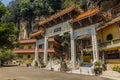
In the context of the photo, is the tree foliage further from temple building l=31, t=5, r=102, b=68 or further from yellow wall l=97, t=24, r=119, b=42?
yellow wall l=97, t=24, r=119, b=42

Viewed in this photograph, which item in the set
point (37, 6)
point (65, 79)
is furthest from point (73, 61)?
point (37, 6)

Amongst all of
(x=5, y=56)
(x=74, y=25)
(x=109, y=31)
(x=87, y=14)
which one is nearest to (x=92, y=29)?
(x=87, y=14)

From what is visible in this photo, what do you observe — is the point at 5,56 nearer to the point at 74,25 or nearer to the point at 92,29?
the point at 74,25

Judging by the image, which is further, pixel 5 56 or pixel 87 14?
pixel 5 56

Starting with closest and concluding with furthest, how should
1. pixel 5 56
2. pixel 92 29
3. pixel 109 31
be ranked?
pixel 92 29 → pixel 109 31 → pixel 5 56

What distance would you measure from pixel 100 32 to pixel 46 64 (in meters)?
12.4

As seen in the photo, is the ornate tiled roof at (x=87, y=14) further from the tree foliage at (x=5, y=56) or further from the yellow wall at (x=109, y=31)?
the tree foliage at (x=5, y=56)

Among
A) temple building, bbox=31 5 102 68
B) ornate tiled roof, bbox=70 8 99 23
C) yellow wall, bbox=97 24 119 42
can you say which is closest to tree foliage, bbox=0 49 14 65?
temple building, bbox=31 5 102 68

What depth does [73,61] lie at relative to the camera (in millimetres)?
28375

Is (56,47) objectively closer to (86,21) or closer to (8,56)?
(8,56)

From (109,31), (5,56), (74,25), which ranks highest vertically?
(74,25)

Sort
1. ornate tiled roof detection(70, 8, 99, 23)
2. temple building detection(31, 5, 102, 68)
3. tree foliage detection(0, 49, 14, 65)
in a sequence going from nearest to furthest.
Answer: ornate tiled roof detection(70, 8, 99, 23) < temple building detection(31, 5, 102, 68) < tree foliage detection(0, 49, 14, 65)

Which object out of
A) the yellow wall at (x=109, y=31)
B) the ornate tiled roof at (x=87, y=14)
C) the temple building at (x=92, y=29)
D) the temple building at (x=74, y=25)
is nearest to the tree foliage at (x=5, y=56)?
the temple building at (x=74, y=25)

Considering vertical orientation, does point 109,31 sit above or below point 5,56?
above
